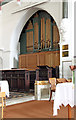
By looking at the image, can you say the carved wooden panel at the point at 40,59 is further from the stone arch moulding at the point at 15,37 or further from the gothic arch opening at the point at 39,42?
the stone arch moulding at the point at 15,37

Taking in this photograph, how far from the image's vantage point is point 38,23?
401 inches

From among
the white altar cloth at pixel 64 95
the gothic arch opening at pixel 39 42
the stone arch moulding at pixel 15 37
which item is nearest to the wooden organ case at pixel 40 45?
the gothic arch opening at pixel 39 42

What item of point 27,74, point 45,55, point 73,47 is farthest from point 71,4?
point 27,74

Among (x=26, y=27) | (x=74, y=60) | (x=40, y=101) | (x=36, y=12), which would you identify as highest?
(x=36, y=12)

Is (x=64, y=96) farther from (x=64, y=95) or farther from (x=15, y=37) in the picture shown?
(x=15, y=37)

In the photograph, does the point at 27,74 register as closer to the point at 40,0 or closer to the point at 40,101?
the point at 40,101

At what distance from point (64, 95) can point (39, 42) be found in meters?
6.56

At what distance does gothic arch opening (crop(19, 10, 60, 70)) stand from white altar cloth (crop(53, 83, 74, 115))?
4.79 m

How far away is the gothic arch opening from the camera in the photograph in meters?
9.07

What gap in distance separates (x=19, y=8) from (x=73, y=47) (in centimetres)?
476

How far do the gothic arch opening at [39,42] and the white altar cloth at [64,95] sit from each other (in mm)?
4793

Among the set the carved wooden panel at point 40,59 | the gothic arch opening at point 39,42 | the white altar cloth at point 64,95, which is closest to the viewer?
the white altar cloth at point 64,95

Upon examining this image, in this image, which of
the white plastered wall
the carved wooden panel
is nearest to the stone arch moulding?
the white plastered wall

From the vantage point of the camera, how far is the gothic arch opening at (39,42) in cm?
907
